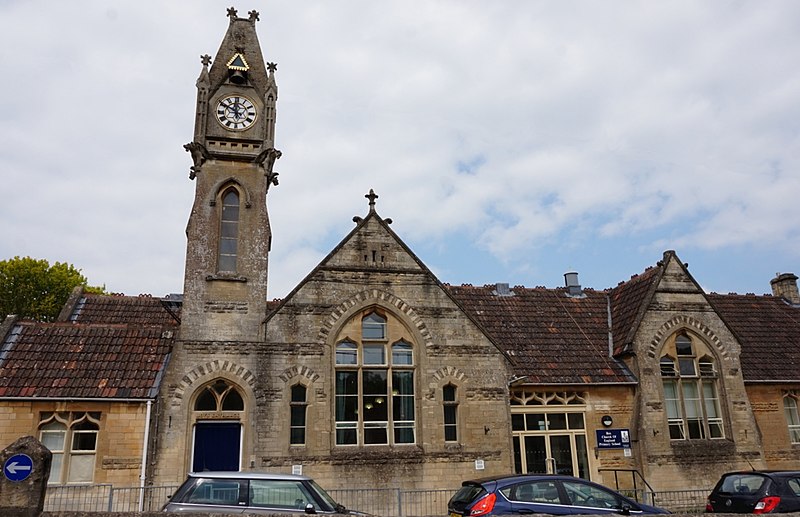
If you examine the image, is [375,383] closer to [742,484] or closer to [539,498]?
[539,498]

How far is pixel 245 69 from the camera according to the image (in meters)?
20.8

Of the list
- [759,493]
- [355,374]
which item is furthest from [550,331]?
[759,493]

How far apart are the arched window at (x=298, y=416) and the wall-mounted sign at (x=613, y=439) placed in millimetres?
9254

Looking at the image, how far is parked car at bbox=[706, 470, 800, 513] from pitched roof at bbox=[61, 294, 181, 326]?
1787 centimetres

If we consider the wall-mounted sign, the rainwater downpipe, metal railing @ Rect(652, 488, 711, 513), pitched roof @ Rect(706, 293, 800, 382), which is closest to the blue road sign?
the rainwater downpipe

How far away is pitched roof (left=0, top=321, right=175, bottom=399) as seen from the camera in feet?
54.1

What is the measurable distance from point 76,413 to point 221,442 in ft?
12.3

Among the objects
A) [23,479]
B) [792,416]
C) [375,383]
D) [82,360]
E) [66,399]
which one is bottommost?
[23,479]

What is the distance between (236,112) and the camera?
20562 millimetres

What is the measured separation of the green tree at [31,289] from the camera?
38.5 meters

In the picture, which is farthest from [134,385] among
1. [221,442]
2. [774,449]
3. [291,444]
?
[774,449]

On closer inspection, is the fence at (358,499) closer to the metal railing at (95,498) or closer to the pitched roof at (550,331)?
the metal railing at (95,498)

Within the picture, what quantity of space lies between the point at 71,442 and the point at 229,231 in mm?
7157

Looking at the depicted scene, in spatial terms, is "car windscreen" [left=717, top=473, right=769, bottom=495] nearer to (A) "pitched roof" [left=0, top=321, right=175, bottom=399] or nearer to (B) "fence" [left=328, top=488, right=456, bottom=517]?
(B) "fence" [left=328, top=488, right=456, bottom=517]
